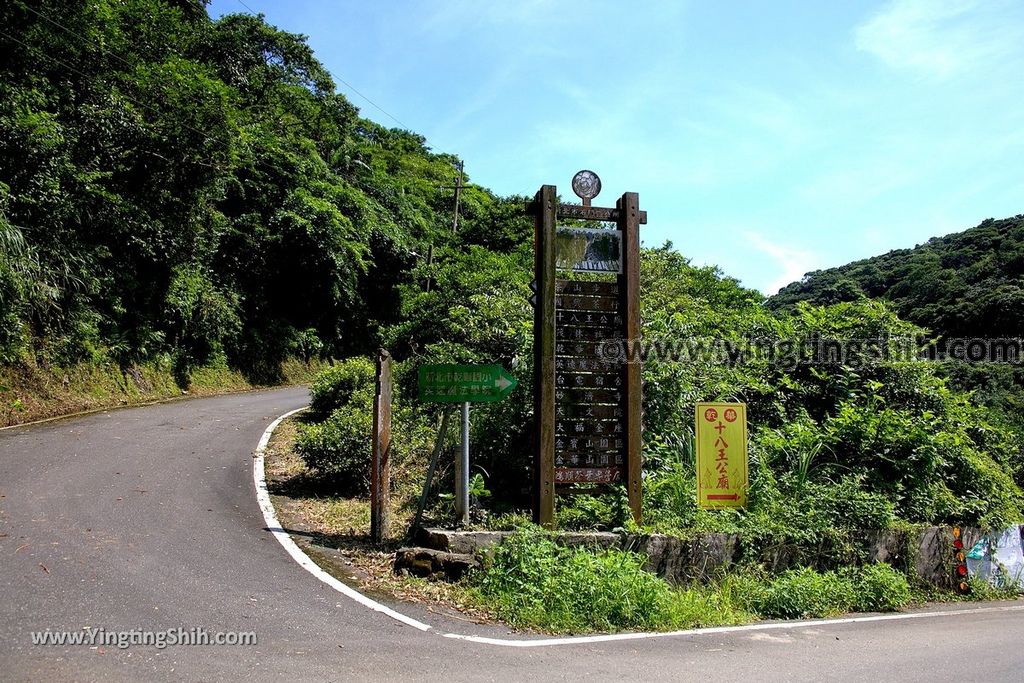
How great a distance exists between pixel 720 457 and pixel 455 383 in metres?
3.70

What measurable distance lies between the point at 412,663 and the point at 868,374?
1000 centimetres

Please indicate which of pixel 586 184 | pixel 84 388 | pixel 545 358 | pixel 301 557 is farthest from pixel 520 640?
pixel 84 388

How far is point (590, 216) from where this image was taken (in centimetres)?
861

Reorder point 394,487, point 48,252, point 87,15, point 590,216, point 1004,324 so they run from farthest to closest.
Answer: point 1004,324 → point 87,15 → point 48,252 → point 394,487 → point 590,216

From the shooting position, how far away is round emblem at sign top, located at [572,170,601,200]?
8625 millimetres

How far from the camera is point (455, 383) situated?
25.4ft

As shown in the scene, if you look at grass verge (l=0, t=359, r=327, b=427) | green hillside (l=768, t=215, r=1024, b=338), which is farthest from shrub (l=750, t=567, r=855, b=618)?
green hillside (l=768, t=215, r=1024, b=338)

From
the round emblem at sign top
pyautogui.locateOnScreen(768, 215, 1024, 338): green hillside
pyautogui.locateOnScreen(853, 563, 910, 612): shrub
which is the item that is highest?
pyautogui.locateOnScreen(768, 215, 1024, 338): green hillside

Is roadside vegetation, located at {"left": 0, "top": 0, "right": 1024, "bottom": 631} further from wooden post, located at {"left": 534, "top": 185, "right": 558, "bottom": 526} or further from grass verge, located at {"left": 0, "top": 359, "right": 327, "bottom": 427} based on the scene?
wooden post, located at {"left": 534, "top": 185, "right": 558, "bottom": 526}

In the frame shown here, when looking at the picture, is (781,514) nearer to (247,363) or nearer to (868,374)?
(868,374)

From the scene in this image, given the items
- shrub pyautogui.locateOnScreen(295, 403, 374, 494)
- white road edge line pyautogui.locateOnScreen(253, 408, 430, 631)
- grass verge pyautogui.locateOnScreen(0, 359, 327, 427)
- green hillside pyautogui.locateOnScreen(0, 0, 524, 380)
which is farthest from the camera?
green hillside pyautogui.locateOnScreen(0, 0, 524, 380)

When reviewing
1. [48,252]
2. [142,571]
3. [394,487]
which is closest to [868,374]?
[394,487]

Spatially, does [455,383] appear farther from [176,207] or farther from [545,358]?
[176,207]

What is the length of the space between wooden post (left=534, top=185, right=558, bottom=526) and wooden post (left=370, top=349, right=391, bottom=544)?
182 cm
